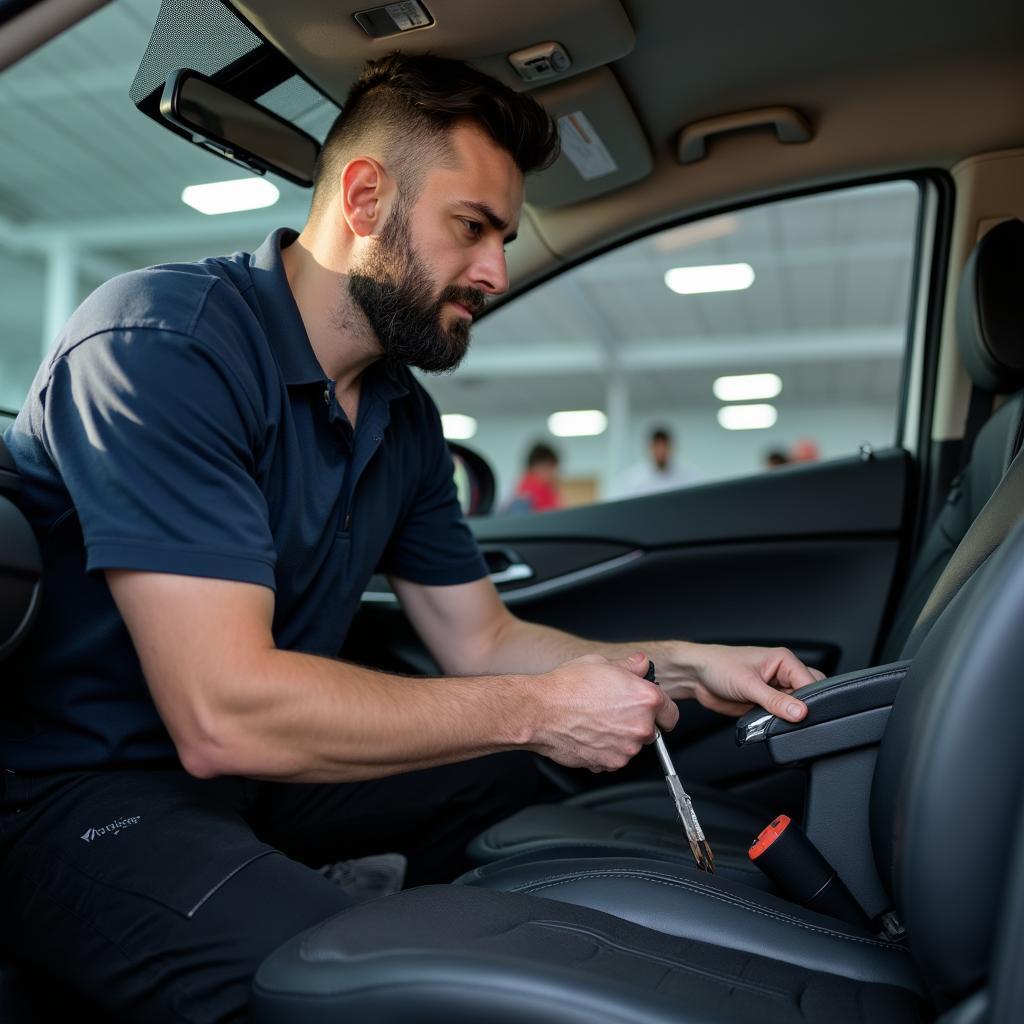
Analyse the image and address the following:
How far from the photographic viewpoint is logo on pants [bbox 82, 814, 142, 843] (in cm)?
115

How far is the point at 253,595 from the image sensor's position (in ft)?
3.59

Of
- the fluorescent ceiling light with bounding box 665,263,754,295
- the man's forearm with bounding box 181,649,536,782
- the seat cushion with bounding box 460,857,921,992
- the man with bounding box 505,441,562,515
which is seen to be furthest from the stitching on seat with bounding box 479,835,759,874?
the fluorescent ceiling light with bounding box 665,263,754,295

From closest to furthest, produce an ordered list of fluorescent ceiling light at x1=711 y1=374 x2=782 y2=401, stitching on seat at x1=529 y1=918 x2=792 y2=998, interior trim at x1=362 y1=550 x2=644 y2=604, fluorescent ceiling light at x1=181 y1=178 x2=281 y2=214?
stitching on seat at x1=529 y1=918 x2=792 y2=998
fluorescent ceiling light at x1=181 y1=178 x2=281 y2=214
interior trim at x1=362 y1=550 x2=644 y2=604
fluorescent ceiling light at x1=711 y1=374 x2=782 y2=401

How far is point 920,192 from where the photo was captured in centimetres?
221

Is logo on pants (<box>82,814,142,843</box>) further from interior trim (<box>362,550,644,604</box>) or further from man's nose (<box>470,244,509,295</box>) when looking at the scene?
interior trim (<box>362,550,644,604</box>)

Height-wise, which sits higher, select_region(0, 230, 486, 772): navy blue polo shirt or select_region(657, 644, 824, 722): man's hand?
select_region(0, 230, 486, 772): navy blue polo shirt

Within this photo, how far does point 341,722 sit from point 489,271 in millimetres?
735

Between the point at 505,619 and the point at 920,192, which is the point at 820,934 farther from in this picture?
the point at 920,192

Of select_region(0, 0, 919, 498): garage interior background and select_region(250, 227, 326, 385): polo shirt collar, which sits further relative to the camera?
select_region(0, 0, 919, 498): garage interior background

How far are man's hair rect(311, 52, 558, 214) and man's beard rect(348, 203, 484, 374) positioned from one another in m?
0.07

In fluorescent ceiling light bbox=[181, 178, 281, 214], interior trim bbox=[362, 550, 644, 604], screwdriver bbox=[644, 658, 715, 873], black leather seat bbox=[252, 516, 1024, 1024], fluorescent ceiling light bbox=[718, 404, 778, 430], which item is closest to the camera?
black leather seat bbox=[252, 516, 1024, 1024]

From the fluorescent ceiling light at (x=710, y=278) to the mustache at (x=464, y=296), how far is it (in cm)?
788

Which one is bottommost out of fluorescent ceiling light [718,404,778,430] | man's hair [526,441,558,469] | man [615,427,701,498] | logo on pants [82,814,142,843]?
fluorescent ceiling light [718,404,778,430]

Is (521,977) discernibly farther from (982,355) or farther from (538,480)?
(538,480)
